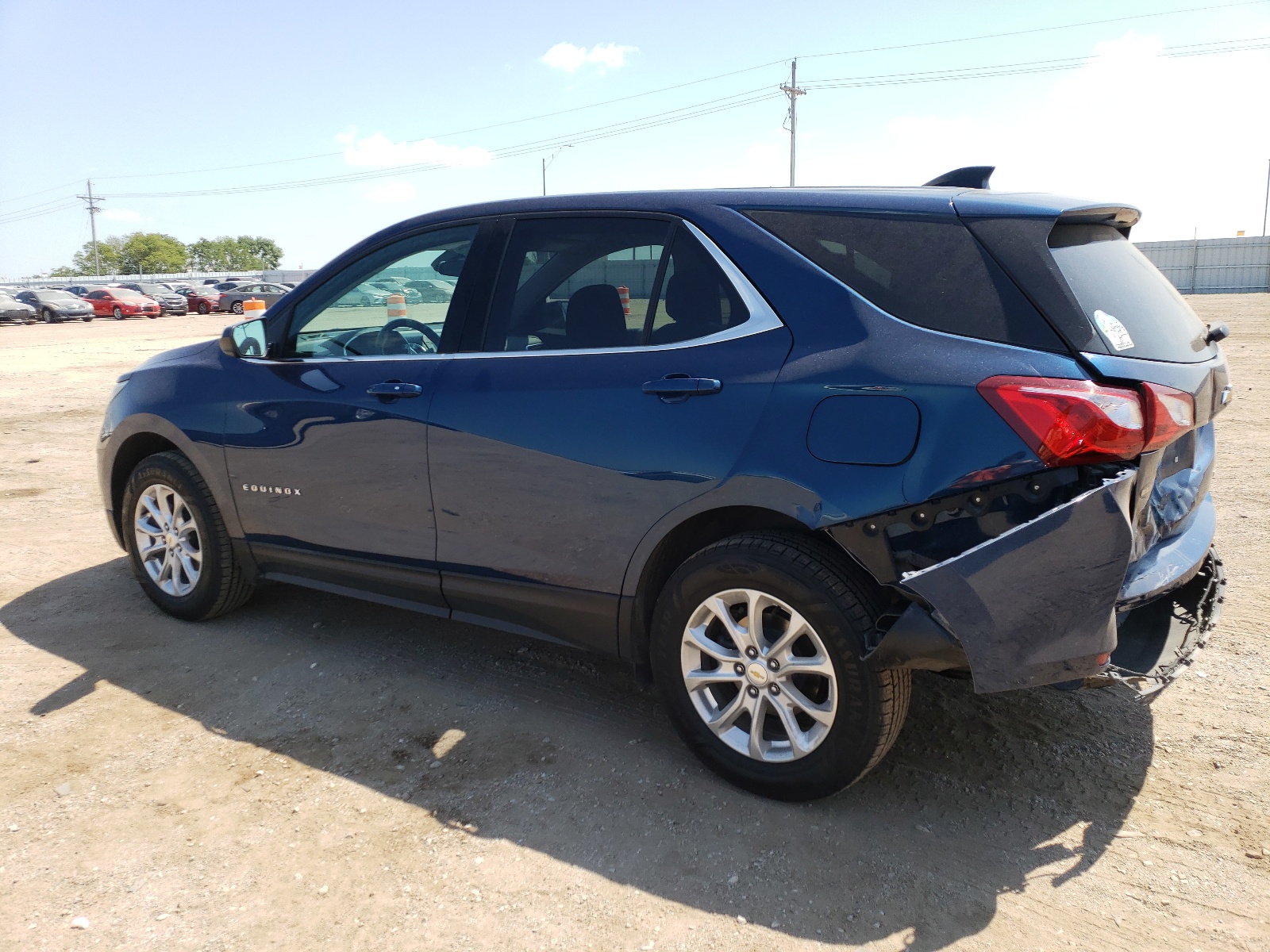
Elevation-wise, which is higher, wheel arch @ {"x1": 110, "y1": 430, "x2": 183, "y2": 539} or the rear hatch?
the rear hatch

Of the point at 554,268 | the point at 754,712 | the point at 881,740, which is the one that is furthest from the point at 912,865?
the point at 554,268

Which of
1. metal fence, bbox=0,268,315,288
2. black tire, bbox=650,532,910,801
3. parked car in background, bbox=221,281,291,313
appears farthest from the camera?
metal fence, bbox=0,268,315,288

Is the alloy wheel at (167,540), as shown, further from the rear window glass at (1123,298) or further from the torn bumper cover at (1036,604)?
the rear window glass at (1123,298)

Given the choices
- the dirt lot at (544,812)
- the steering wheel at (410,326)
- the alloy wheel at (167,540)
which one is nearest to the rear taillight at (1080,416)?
the dirt lot at (544,812)

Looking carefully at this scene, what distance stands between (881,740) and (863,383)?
1040 mm

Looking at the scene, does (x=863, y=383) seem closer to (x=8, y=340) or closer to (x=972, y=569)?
(x=972, y=569)

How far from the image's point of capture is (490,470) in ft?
11.1

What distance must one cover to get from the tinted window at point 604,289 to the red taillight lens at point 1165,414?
1169 mm

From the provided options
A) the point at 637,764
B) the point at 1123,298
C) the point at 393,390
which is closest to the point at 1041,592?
the point at 1123,298

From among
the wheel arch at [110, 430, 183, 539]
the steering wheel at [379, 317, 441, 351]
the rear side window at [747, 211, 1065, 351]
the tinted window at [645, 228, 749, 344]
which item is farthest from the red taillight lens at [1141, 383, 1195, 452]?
the wheel arch at [110, 430, 183, 539]

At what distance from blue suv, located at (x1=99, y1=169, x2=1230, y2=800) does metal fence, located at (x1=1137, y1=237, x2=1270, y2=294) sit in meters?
50.3

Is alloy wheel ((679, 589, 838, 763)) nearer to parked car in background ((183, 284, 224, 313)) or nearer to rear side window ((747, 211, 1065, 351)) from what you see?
rear side window ((747, 211, 1065, 351))

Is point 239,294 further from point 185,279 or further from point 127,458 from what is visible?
point 127,458

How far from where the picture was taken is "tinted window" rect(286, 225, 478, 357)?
3691 mm
